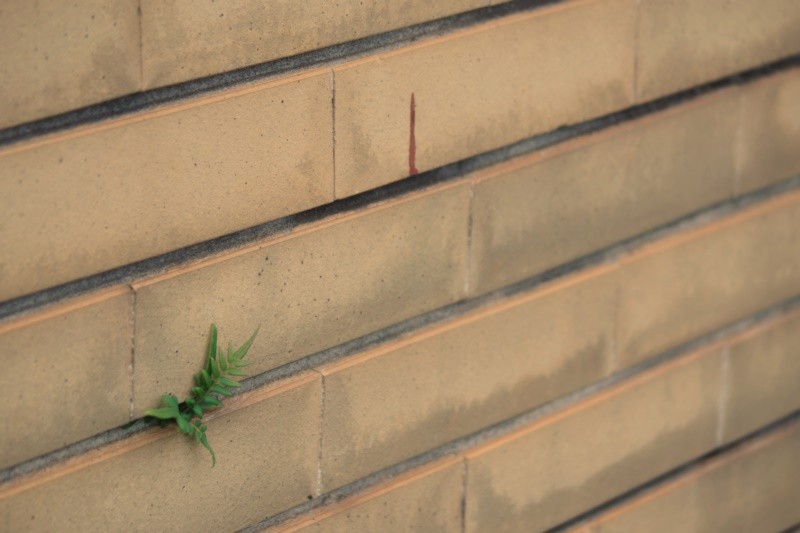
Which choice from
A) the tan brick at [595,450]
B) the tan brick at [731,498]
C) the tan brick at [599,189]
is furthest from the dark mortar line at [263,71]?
the tan brick at [731,498]

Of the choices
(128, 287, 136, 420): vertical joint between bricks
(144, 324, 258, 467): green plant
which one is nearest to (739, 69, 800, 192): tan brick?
(144, 324, 258, 467): green plant

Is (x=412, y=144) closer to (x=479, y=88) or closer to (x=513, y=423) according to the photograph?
(x=479, y=88)

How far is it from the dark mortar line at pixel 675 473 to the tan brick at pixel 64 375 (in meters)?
1.98

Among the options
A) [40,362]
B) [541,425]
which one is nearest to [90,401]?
[40,362]

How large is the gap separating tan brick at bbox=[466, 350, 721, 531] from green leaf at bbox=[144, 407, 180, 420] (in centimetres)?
122

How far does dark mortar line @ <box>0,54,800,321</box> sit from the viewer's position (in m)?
3.73

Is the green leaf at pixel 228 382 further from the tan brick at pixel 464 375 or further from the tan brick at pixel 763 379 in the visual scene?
the tan brick at pixel 763 379

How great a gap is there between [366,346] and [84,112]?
122 centimetres

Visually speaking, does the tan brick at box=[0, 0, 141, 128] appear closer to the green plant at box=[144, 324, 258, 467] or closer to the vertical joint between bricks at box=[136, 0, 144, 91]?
the vertical joint between bricks at box=[136, 0, 144, 91]

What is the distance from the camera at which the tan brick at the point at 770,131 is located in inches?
219

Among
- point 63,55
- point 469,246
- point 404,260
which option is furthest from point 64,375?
point 469,246

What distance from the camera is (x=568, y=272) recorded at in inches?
199

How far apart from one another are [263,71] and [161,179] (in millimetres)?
428

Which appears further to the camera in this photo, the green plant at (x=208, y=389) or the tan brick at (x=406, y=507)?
the tan brick at (x=406, y=507)
